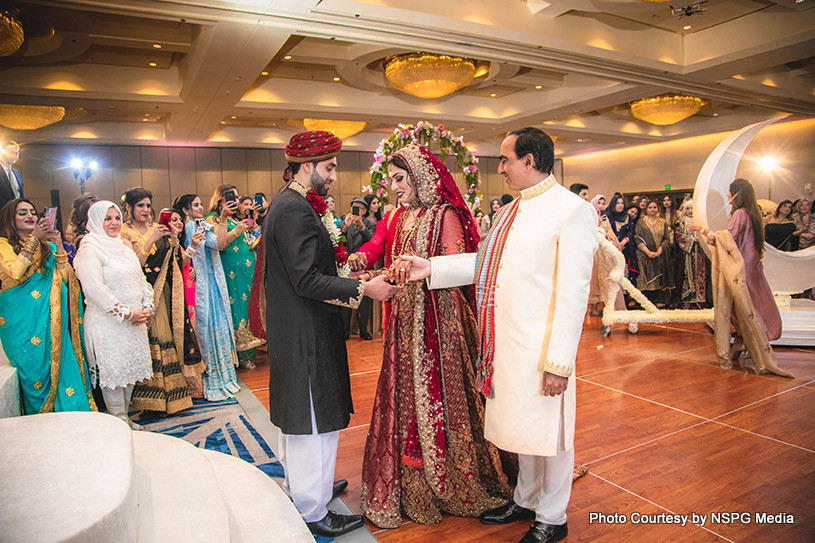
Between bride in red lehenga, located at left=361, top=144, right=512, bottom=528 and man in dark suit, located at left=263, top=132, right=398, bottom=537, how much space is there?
195 millimetres

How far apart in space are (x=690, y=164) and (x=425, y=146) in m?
13.4

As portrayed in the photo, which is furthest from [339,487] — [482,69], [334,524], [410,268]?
[482,69]

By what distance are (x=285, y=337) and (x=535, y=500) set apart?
51.4 inches

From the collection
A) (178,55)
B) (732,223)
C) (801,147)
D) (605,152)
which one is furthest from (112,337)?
(605,152)

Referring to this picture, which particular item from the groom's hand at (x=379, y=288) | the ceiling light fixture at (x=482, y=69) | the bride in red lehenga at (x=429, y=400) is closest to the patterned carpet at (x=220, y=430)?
the bride in red lehenga at (x=429, y=400)

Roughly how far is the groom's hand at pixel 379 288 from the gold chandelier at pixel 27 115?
9257mm

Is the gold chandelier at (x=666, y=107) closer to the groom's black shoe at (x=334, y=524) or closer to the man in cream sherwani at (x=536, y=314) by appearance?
the man in cream sherwani at (x=536, y=314)

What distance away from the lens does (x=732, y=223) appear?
4746 mm

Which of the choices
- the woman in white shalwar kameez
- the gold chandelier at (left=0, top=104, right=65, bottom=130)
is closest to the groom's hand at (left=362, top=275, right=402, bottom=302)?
the woman in white shalwar kameez

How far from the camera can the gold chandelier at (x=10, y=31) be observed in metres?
5.08

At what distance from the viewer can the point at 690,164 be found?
13.8 metres

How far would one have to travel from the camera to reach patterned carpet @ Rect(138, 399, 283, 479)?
3.06 metres

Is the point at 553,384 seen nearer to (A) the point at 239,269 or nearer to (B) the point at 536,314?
(B) the point at 536,314

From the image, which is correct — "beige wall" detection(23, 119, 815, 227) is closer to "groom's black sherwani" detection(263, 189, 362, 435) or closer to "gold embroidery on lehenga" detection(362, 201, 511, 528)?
"gold embroidery on lehenga" detection(362, 201, 511, 528)
